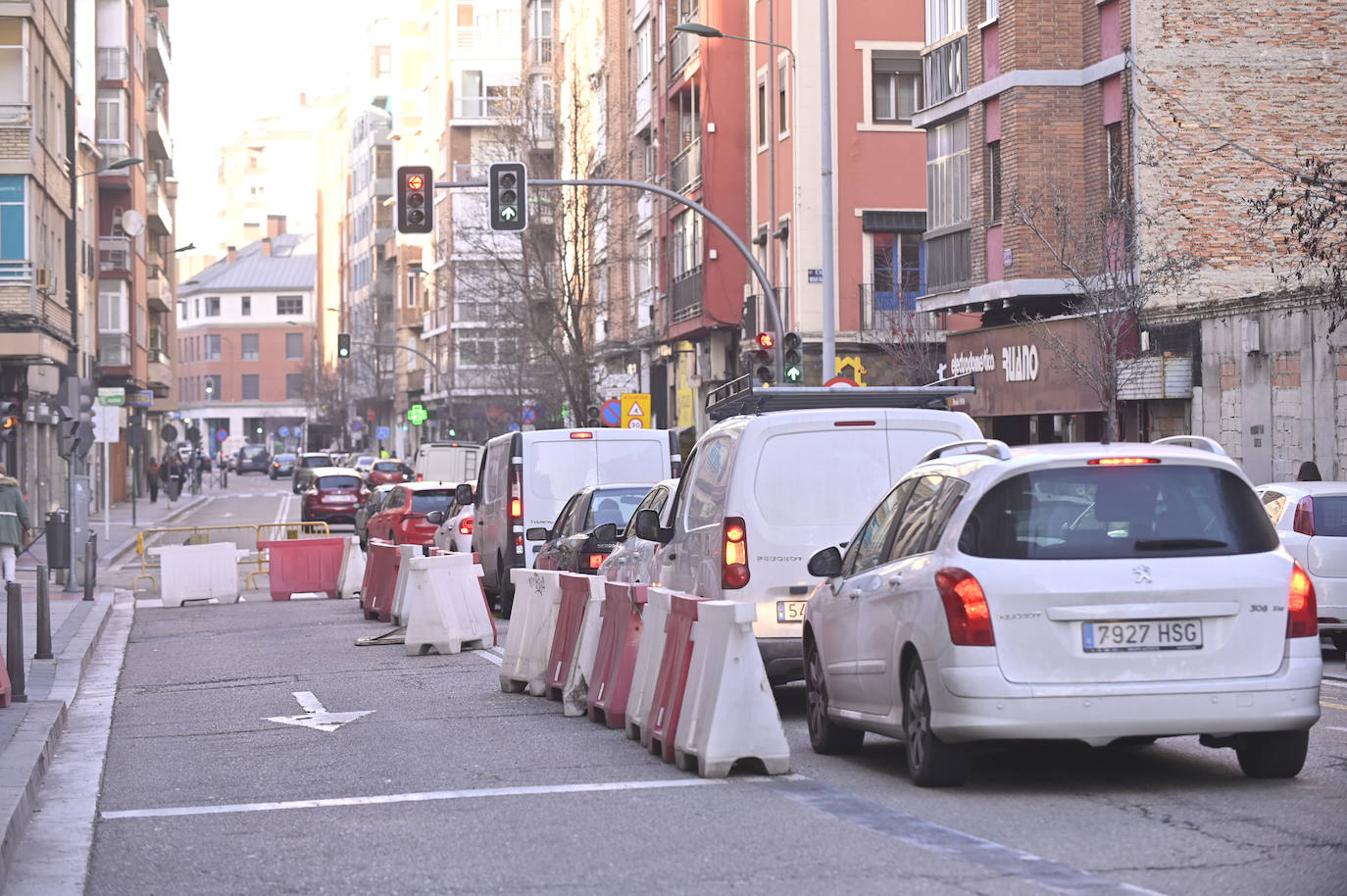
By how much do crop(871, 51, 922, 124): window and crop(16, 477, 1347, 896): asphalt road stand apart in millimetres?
32980

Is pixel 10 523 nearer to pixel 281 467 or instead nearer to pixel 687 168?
pixel 687 168

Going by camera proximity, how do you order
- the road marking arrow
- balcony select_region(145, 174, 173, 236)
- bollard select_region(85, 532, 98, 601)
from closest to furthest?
the road marking arrow
bollard select_region(85, 532, 98, 601)
balcony select_region(145, 174, 173, 236)

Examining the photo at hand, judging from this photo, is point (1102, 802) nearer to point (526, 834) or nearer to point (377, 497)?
point (526, 834)

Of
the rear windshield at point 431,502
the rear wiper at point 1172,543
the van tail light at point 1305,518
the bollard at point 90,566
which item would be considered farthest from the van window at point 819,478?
the rear windshield at point 431,502

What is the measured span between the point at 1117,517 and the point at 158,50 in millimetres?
74518

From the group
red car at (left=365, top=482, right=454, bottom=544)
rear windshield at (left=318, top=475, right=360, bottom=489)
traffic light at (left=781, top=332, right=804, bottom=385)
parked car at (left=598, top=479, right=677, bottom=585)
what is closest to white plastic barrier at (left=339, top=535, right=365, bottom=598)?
red car at (left=365, top=482, right=454, bottom=544)

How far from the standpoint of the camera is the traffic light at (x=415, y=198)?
29.7 metres

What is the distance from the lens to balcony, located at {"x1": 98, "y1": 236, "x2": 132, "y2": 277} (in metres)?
67.6

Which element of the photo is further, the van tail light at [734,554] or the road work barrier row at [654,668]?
the van tail light at [734,554]

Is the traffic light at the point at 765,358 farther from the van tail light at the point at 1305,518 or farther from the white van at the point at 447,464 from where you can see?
the white van at the point at 447,464

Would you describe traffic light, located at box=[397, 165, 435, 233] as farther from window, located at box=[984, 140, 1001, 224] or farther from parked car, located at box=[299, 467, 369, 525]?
parked car, located at box=[299, 467, 369, 525]

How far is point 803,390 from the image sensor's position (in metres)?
14.6

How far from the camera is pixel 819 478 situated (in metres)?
12.8

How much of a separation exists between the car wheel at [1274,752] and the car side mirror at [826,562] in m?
2.29
